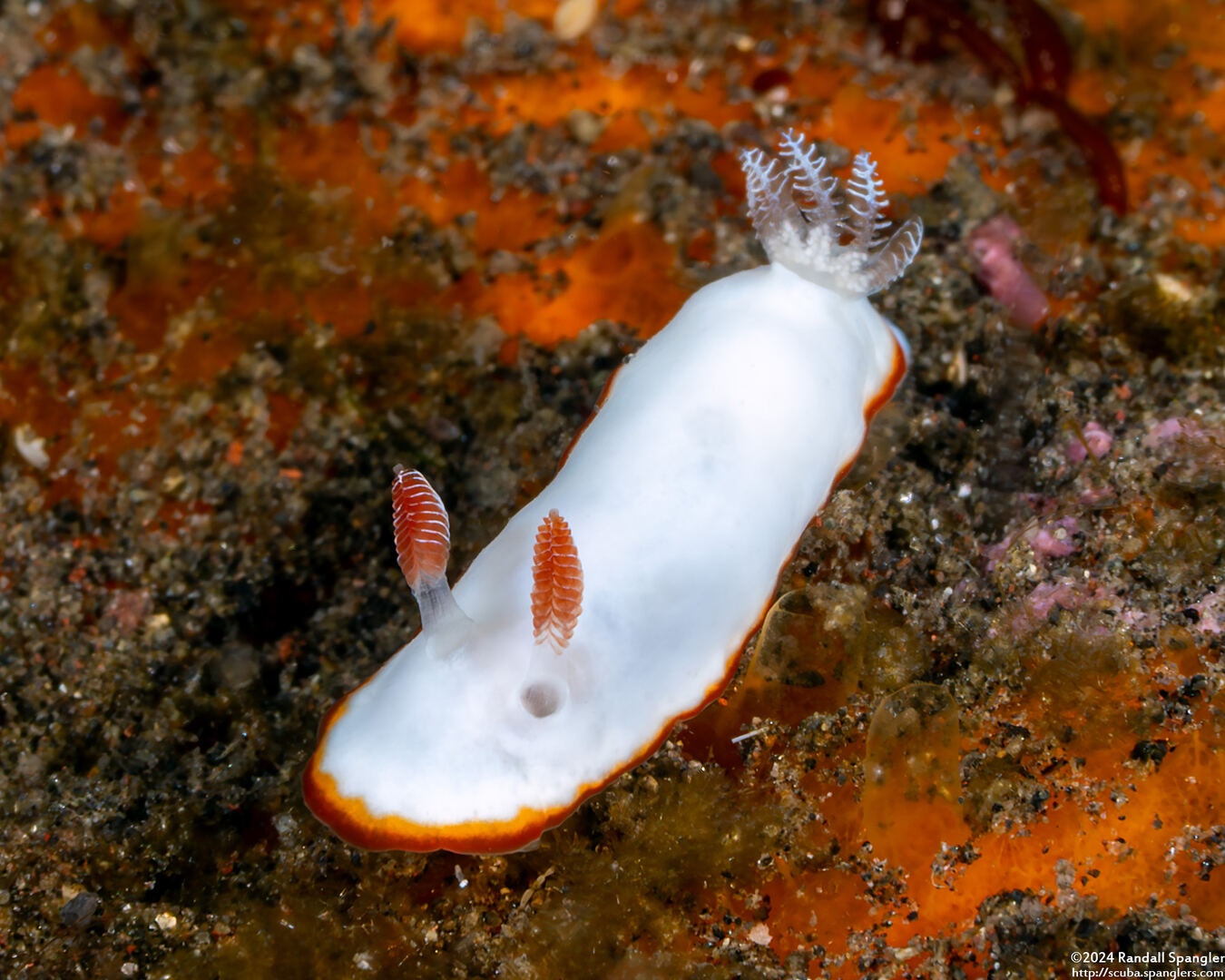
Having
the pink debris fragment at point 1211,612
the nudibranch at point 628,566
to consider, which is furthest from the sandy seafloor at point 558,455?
the nudibranch at point 628,566

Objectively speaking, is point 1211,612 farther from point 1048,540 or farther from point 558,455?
point 558,455

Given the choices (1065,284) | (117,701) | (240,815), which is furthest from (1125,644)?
(117,701)

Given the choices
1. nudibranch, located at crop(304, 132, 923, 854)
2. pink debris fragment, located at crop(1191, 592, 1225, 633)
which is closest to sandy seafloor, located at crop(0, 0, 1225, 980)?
pink debris fragment, located at crop(1191, 592, 1225, 633)

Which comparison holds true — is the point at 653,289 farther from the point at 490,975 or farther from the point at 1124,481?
the point at 490,975

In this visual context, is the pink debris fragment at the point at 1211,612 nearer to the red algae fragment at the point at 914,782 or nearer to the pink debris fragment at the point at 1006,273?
the red algae fragment at the point at 914,782

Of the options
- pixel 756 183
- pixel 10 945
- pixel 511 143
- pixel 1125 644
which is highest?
pixel 756 183

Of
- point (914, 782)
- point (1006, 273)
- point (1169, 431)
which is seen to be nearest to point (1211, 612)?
point (1169, 431)

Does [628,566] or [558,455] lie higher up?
[628,566]
